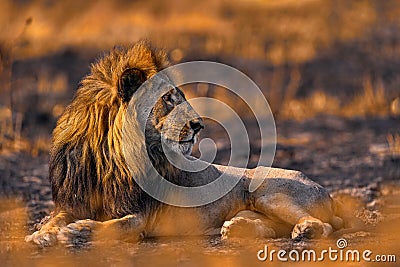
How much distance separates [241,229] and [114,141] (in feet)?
3.40

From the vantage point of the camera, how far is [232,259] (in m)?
5.74

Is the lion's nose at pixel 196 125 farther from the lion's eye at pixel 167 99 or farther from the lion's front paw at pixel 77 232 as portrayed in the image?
the lion's front paw at pixel 77 232

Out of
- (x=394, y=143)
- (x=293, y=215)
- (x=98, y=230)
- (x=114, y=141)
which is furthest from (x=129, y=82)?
(x=394, y=143)

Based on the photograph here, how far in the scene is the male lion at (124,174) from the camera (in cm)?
620

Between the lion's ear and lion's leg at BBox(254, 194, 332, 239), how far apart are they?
1.21m

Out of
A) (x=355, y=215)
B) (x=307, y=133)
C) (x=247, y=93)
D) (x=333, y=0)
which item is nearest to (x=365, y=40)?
(x=333, y=0)

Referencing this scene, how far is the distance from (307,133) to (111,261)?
6781mm

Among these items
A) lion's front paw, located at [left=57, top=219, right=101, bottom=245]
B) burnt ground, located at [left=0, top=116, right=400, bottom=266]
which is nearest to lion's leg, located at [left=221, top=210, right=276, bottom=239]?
burnt ground, located at [left=0, top=116, right=400, bottom=266]

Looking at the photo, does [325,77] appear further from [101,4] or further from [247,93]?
[101,4]

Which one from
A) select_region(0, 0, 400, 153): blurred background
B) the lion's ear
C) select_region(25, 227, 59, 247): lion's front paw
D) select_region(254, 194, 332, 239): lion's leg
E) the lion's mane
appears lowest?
select_region(25, 227, 59, 247): lion's front paw

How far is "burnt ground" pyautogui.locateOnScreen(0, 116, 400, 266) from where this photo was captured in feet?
19.3

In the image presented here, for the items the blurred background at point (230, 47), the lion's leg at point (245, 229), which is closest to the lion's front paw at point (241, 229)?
the lion's leg at point (245, 229)

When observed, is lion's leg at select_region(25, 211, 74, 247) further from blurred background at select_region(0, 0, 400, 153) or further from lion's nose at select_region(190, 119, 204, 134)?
blurred background at select_region(0, 0, 400, 153)

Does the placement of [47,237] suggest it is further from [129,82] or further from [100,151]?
[129,82]
